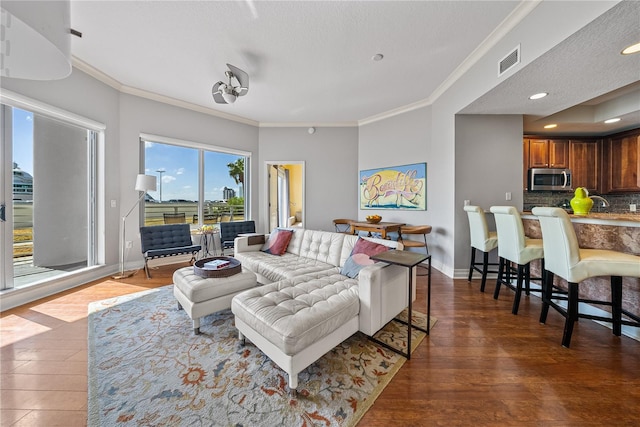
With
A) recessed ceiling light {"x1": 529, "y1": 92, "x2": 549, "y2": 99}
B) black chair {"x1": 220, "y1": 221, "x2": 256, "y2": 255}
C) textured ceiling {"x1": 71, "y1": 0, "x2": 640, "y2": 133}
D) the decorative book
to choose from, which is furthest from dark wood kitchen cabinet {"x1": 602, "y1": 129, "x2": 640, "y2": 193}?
black chair {"x1": 220, "y1": 221, "x2": 256, "y2": 255}

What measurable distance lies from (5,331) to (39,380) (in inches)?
42.0

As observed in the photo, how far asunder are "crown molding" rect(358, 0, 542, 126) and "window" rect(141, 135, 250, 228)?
11.8 feet

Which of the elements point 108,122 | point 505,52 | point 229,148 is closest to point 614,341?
point 505,52

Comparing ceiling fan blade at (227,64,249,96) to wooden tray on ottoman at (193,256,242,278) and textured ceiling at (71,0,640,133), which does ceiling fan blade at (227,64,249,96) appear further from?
wooden tray on ottoman at (193,256,242,278)

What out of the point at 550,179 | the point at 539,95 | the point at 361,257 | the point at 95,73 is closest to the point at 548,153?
the point at 550,179

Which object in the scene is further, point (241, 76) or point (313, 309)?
point (241, 76)

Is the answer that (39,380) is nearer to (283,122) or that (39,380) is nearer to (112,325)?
(112,325)

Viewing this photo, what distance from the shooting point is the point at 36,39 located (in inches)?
18.6

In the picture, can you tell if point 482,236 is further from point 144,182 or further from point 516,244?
point 144,182

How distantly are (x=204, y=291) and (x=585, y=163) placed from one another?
21.1 feet

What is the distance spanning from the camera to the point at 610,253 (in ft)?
6.66

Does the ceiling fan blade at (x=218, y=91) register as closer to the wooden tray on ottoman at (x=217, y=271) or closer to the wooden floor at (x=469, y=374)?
the wooden tray on ottoman at (x=217, y=271)

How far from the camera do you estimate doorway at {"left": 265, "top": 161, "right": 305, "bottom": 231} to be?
5.62 metres

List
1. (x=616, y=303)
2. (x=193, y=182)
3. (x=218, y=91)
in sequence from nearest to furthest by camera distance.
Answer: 1. (x=616, y=303)
2. (x=218, y=91)
3. (x=193, y=182)
